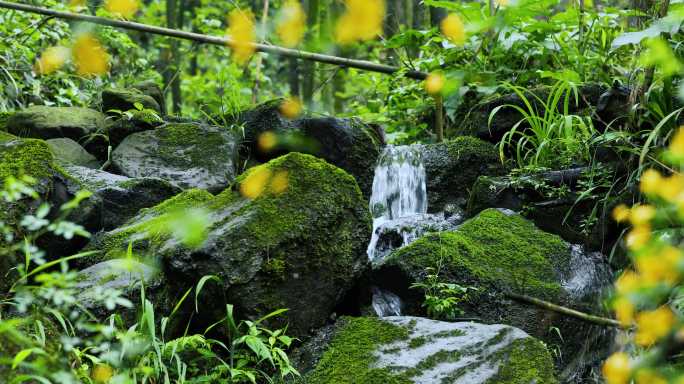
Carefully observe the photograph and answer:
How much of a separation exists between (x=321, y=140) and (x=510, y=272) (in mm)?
2243

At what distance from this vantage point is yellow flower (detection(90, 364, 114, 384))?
2516 mm

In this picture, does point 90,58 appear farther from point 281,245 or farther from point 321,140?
point 281,245

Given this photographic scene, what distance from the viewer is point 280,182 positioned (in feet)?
11.0

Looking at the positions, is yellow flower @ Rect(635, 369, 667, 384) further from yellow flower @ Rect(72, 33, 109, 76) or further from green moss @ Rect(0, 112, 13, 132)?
yellow flower @ Rect(72, 33, 109, 76)

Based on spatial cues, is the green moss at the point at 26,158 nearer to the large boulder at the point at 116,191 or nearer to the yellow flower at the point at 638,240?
the large boulder at the point at 116,191

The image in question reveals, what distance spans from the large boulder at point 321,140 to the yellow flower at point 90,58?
293 cm

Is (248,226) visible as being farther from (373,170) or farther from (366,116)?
(366,116)

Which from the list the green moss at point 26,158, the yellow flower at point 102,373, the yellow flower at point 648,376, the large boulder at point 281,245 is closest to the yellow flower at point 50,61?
the green moss at point 26,158

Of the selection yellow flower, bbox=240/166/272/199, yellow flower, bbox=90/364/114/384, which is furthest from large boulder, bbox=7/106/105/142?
yellow flower, bbox=90/364/114/384

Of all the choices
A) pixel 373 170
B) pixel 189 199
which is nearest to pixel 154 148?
pixel 189 199

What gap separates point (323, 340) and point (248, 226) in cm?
66

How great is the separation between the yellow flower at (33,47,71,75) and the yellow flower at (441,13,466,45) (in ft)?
13.4

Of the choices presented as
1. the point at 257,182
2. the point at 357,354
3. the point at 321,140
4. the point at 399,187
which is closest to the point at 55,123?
the point at 321,140

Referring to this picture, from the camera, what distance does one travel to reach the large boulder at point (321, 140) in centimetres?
538
